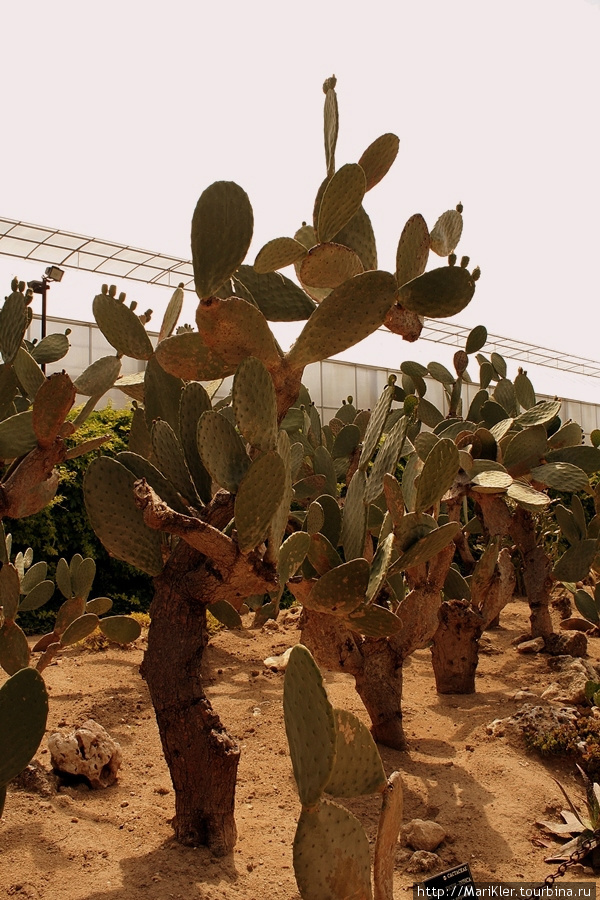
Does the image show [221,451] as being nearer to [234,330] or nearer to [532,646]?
[234,330]

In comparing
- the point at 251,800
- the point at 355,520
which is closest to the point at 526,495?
the point at 355,520

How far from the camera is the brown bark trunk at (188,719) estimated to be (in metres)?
1.80

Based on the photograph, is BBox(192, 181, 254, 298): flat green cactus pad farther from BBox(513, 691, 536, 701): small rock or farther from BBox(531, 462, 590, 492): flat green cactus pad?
BBox(513, 691, 536, 701): small rock

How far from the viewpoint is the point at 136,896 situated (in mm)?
1585

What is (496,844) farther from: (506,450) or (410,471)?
(506,450)

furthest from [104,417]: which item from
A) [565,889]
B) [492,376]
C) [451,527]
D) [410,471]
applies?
[565,889]

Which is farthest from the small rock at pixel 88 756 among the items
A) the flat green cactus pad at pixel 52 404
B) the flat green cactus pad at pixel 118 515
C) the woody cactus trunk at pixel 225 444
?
the flat green cactus pad at pixel 52 404

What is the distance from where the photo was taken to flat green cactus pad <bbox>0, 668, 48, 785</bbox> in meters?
1.36

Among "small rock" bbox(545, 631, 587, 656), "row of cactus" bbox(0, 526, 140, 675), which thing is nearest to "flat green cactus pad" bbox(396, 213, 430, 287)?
"row of cactus" bbox(0, 526, 140, 675)

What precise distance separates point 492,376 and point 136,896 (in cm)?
359

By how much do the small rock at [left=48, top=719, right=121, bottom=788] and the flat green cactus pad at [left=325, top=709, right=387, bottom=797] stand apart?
1.18 metres

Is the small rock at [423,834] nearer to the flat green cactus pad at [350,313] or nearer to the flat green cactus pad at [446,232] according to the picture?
the flat green cactus pad at [350,313]

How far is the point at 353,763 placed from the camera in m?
1.33

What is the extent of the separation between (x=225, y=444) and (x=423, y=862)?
115cm
